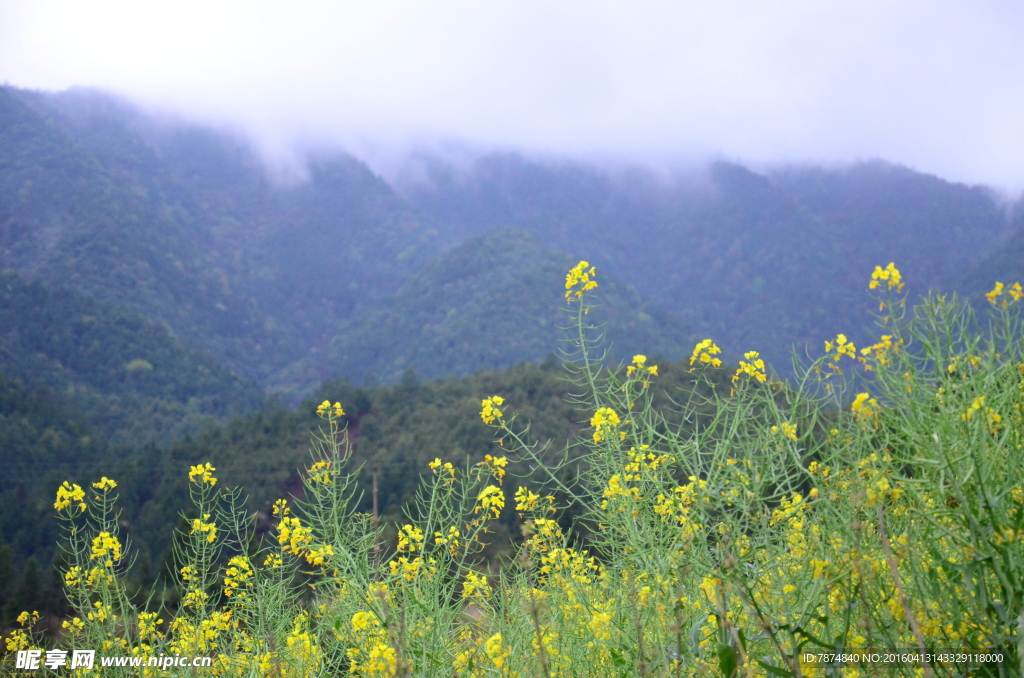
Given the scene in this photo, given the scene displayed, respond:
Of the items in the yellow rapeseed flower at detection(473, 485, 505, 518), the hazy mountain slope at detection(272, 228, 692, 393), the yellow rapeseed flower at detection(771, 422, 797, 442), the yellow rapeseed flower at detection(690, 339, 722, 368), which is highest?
the yellow rapeseed flower at detection(690, 339, 722, 368)

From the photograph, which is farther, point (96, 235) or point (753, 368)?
point (96, 235)

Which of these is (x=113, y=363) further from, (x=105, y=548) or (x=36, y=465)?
(x=105, y=548)

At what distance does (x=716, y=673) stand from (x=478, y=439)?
86.9 ft

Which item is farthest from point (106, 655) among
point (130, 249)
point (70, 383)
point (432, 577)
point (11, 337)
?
point (130, 249)

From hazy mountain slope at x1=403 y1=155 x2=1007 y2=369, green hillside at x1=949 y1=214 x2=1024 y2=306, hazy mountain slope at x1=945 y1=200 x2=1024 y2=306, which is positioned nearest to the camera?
hazy mountain slope at x1=945 y1=200 x2=1024 y2=306

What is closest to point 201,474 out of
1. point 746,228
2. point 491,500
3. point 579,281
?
point 491,500

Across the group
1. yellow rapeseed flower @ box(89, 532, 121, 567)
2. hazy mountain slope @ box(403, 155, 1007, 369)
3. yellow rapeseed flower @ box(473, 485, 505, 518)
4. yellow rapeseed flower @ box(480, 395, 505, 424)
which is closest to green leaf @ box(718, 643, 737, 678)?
yellow rapeseed flower @ box(480, 395, 505, 424)

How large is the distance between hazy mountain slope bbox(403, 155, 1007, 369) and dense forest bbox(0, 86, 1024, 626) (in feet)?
1.61

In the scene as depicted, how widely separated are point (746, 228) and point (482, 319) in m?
62.9

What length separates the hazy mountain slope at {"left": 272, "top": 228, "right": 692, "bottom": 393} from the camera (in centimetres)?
7325

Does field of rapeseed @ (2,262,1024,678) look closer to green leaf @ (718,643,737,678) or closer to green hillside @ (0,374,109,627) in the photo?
green leaf @ (718,643,737,678)

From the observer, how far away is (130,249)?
91.6m

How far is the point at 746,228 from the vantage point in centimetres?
12206

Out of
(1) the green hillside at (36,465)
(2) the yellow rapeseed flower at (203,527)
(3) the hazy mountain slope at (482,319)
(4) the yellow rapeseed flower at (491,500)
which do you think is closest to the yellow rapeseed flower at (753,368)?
(4) the yellow rapeseed flower at (491,500)
